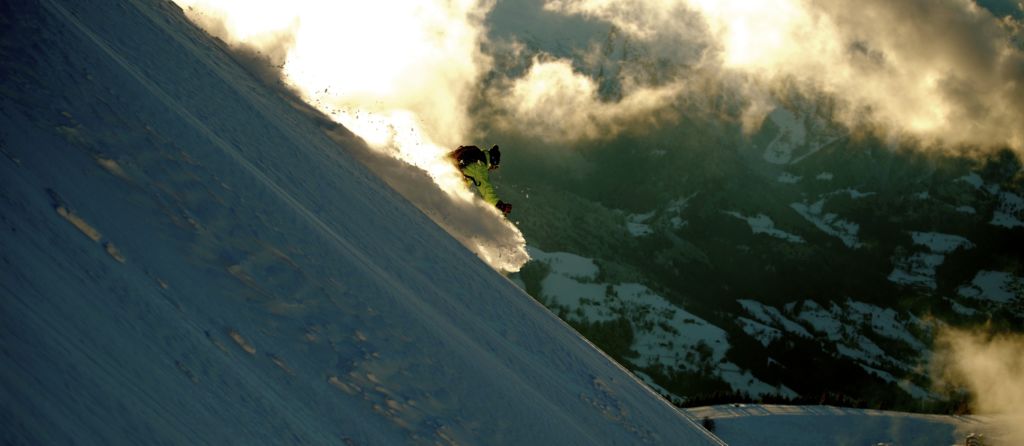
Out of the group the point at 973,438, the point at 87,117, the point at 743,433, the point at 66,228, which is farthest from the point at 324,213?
the point at 973,438

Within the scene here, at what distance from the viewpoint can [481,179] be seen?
973 inches

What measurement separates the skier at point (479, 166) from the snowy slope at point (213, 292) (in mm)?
10689

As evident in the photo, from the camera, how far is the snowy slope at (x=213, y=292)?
4.97 metres

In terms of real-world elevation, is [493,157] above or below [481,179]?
above

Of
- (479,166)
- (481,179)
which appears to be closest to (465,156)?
(479,166)

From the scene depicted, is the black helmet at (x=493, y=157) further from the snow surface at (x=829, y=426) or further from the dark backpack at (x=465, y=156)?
the snow surface at (x=829, y=426)

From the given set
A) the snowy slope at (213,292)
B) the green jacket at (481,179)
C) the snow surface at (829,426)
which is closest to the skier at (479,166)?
the green jacket at (481,179)

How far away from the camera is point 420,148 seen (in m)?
23.9

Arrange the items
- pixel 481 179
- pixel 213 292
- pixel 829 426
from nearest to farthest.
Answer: pixel 213 292 < pixel 481 179 < pixel 829 426

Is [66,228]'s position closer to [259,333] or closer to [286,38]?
[259,333]

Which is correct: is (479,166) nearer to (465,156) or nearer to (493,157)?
(493,157)

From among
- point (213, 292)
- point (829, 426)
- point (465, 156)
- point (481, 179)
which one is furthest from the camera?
point (829, 426)

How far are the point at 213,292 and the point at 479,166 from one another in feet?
59.3

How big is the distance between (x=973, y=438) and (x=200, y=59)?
130ft
